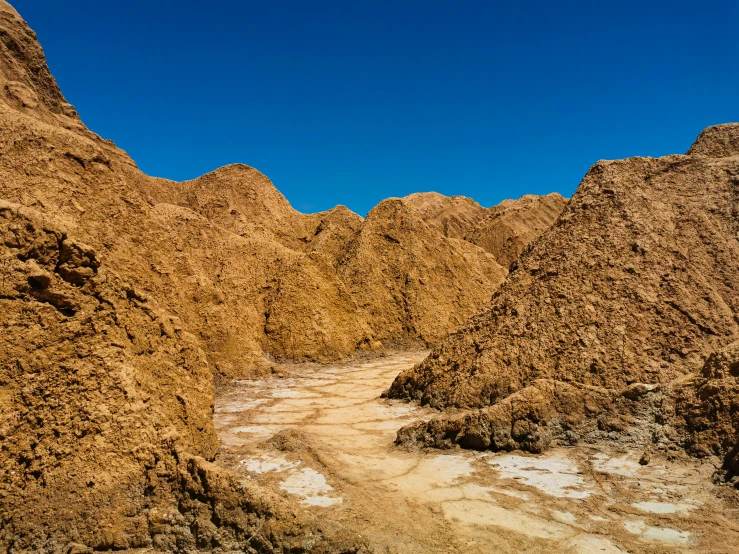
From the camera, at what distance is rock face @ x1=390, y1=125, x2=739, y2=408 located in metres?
6.75

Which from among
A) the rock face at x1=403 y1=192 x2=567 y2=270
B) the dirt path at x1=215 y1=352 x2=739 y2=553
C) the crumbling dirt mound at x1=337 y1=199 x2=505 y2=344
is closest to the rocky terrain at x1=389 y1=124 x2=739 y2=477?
the dirt path at x1=215 y1=352 x2=739 y2=553

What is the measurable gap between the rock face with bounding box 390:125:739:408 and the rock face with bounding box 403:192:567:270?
20064mm

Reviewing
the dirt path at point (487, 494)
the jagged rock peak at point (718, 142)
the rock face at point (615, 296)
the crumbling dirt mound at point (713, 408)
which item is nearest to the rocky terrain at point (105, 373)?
the dirt path at point (487, 494)

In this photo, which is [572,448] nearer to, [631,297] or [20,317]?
[631,297]

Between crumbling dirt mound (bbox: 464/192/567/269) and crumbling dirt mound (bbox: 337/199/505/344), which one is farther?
crumbling dirt mound (bbox: 464/192/567/269)

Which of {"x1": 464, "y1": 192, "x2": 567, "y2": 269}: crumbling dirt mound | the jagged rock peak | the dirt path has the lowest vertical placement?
the dirt path

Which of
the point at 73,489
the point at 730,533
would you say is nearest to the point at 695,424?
the point at 730,533

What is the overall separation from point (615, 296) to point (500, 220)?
3097cm

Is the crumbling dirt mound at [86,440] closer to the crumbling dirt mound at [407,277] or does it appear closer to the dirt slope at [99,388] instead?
the dirt slope at [99,388]

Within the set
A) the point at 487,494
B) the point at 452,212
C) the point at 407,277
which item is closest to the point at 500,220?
the point at 452,212

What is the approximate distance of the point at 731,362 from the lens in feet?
16.3

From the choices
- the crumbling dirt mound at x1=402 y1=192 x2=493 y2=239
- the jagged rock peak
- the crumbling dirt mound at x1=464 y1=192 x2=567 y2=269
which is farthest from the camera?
the crumbling dirt mound at x1=402 y1=192 x2=493 y2=239

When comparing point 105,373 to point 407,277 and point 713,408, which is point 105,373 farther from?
point 407,277

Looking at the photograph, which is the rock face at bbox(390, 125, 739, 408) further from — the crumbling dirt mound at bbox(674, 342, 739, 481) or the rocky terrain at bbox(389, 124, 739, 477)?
the crumbling dirt mound at bbox(674, 342, 739, 481)
